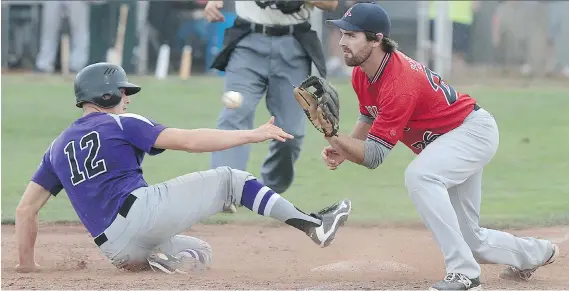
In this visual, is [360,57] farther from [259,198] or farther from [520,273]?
[520,273]

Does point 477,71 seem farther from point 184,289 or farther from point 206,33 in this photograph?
point 184,289

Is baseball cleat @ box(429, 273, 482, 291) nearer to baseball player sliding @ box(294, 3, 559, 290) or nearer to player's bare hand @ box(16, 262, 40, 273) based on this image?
baseball player sliding @ box(294, 3, 559, 290)

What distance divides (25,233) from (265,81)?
2756mm

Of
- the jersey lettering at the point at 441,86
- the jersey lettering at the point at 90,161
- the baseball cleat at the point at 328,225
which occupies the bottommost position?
the baseball cleat at the point at 328,225

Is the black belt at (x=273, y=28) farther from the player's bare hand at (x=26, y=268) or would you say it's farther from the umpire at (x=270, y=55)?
the player's bare hand at (x=26, y=268)

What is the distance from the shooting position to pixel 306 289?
5.85 metres

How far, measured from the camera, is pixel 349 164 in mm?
11742

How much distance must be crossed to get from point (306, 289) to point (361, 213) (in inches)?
132

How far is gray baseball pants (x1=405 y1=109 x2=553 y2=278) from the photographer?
5789mm

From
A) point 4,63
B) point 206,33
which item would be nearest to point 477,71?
point 206,33

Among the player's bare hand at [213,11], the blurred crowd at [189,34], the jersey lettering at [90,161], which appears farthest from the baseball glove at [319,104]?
the blurred crowd at [189,34]

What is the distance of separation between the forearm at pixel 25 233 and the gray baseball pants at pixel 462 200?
2318 millimetres

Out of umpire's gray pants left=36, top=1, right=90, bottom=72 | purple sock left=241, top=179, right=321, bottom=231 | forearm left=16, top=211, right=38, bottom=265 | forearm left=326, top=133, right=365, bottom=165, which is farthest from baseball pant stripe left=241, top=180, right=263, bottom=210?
umpire's gray pants left=36, top=1, right=90, bottom=72

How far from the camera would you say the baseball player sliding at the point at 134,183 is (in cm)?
591
